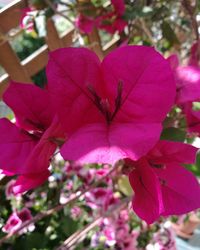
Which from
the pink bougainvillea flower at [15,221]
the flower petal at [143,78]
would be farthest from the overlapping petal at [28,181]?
the pink bougainvillea flower at [15,221]

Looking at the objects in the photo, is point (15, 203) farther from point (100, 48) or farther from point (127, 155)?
point (127, 155)

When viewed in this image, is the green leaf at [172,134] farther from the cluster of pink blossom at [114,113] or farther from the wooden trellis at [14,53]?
the wooden trellis at [14,53]

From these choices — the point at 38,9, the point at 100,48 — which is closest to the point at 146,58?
the point at 38,9

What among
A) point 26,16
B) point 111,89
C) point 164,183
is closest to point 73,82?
point 111,89

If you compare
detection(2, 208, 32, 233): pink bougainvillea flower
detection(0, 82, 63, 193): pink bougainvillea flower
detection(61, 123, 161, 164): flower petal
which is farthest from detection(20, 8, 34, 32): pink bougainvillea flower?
detection(61, 123, 161, 164): flower petal

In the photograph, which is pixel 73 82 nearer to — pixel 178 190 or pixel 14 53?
pixel 178 190

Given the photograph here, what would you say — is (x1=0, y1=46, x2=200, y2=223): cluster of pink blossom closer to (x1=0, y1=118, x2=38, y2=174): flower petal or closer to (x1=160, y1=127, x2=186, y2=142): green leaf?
(x1=0, y1=118, x2=38, y2=174): flower petal

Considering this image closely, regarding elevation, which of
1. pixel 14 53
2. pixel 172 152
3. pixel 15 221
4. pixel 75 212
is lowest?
pixel 75 212
